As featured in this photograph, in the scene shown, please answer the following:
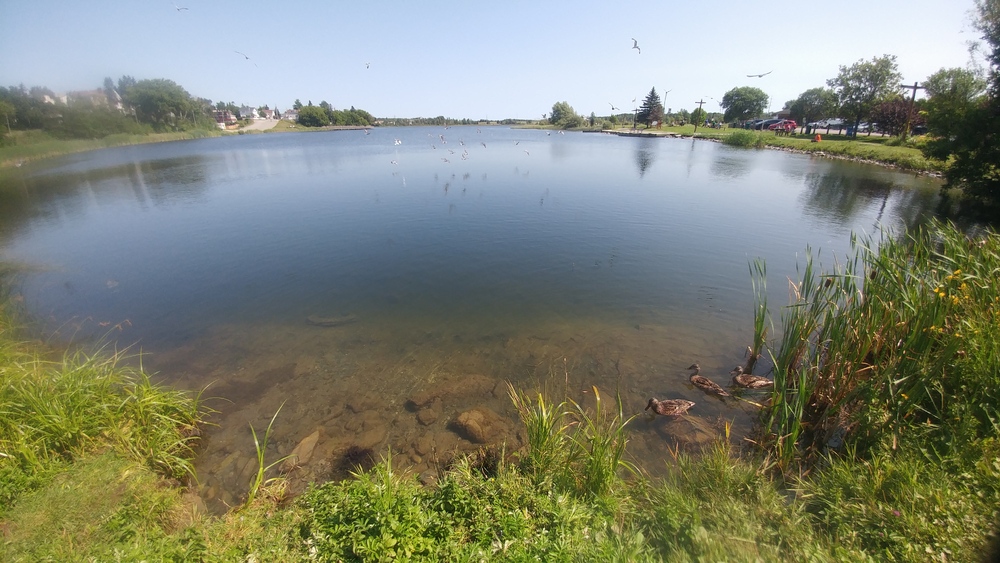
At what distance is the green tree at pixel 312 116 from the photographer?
125 m

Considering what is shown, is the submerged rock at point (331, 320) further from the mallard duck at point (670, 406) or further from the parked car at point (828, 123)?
the parked car at point (828, 123)

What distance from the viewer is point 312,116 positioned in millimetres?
124562

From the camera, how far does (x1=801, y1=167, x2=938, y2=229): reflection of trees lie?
64.6ft

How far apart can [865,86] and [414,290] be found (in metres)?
86.9

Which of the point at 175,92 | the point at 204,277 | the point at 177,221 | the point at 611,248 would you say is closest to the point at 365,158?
the point at 177,221

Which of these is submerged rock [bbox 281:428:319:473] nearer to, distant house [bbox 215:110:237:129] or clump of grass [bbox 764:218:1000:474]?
clump of grass [bbox 764:218:1000:474]

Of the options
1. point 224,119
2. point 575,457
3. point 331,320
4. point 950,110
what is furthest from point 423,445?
point 224,119

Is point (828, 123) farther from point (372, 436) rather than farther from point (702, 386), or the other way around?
point (372, 436)

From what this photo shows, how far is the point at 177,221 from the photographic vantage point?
18.5 m

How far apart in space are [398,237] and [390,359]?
8.32 meters

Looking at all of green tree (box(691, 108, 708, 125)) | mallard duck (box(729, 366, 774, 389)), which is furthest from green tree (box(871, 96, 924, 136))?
mallard duck (box(729, 366, 774, 389))

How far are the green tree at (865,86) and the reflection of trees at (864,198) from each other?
4553 cm

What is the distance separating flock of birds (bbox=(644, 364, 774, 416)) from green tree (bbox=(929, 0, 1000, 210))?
2375 centimetres

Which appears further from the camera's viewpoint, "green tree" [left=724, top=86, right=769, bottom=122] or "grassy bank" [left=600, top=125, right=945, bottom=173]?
"green tree" [left=724, top=86, right=769, bottom=122]
